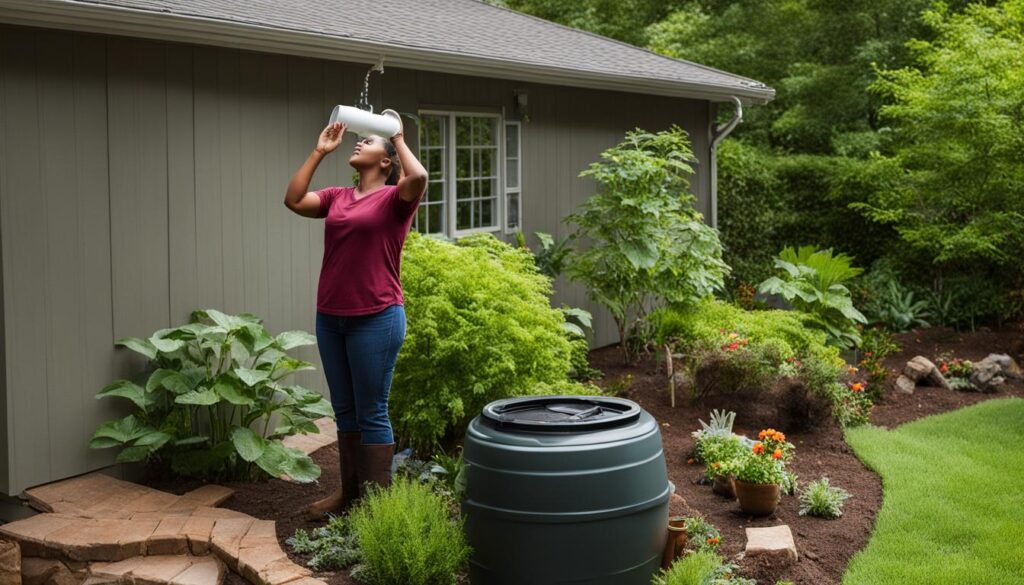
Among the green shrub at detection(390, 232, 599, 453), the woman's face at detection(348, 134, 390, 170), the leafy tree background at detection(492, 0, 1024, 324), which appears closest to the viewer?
the woman's face at detection(348, 134, 390, 170)

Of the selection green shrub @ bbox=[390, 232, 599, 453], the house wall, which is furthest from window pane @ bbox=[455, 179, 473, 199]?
green shrub @ bbox=[390, 232, 599, 453]

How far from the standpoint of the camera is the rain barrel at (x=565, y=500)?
400 cm

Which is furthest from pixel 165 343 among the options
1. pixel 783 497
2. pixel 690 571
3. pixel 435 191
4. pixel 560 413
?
pixel 783 497

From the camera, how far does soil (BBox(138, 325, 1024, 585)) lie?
16.1 ft

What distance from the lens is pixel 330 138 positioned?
4793 mm

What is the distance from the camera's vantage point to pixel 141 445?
5.37m

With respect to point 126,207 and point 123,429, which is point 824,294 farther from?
point 123,429

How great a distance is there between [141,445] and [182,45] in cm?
223

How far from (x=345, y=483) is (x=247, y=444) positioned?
0.63m

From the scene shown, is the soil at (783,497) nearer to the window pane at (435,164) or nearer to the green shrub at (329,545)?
the green shrub at (329,545)

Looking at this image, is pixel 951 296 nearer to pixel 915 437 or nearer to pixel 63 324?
pixel 915 437

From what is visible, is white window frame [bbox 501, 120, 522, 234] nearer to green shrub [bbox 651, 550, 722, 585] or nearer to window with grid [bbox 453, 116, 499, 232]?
window with grid [bbox 453, 116, 499, 232]

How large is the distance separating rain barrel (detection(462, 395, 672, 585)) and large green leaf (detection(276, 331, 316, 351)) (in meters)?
1.91

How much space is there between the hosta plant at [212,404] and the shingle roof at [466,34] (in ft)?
5.48
